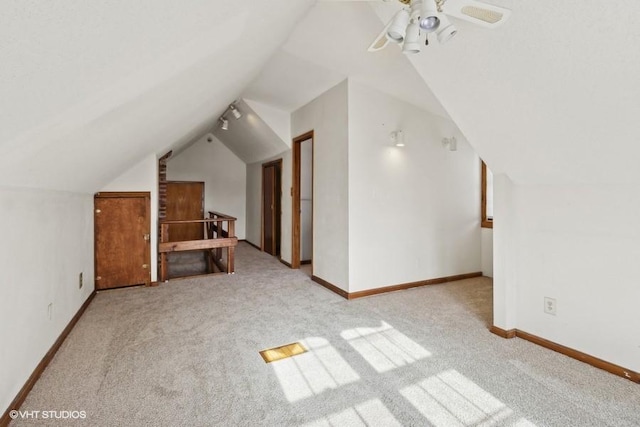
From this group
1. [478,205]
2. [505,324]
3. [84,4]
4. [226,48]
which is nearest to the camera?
[84,4]

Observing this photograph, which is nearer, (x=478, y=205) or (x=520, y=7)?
(x=520, y=7)

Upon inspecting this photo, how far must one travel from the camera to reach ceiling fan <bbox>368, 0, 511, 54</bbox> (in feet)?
4.71

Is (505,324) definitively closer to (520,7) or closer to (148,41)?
(520,7)

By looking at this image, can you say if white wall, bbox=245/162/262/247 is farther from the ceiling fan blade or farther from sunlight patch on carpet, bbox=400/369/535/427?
the ceiling fan blade

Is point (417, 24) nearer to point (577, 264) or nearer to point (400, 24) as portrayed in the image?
point (400, 24)

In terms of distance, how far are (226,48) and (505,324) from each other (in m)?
2.95

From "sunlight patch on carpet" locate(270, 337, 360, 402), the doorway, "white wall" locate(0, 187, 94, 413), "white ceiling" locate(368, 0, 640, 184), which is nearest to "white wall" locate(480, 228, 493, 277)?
"white ceiling" locate(368, 0, 640, 184)

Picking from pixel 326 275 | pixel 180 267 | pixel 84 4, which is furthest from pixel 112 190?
pixel 84 4

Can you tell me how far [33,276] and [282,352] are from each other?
5.62ft

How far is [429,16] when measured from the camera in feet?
4.74

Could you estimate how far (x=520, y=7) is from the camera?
5.11ft

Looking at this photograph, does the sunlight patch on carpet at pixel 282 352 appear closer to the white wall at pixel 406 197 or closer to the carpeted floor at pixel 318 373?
the carpeted floor at pixel 318 373

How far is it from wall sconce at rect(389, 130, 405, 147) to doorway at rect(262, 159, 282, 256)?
2.50 meters

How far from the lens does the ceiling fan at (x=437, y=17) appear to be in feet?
4.71
